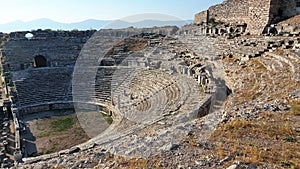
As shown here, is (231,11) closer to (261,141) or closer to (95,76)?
(95,76)

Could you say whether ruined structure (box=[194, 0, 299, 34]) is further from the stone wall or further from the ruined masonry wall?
the stone wall

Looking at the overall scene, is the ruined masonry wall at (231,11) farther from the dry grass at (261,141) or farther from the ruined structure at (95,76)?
the dry grass at (261,141)

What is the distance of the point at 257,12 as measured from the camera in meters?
18.1

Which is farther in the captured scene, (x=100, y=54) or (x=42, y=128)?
(x=100, y=54)

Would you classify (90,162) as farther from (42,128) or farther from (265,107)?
(42,128)

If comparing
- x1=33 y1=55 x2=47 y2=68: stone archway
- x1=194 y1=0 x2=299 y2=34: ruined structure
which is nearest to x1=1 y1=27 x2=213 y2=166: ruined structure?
x1=33 y1=55 x2=47 y2=68: stone archway

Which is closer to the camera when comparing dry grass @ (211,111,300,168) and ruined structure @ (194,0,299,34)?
dry grass @ (211,111,300,168)

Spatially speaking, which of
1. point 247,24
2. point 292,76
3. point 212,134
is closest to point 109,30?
point 247,24

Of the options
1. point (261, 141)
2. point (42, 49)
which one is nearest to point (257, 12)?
point (261, 141)

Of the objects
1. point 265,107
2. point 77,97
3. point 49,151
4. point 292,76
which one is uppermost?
point 292,76

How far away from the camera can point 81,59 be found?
2302cm

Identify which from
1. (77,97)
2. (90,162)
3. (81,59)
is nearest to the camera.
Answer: (90,162)

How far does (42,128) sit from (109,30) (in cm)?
1515

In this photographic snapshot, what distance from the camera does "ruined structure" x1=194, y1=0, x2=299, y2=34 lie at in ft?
56.5
